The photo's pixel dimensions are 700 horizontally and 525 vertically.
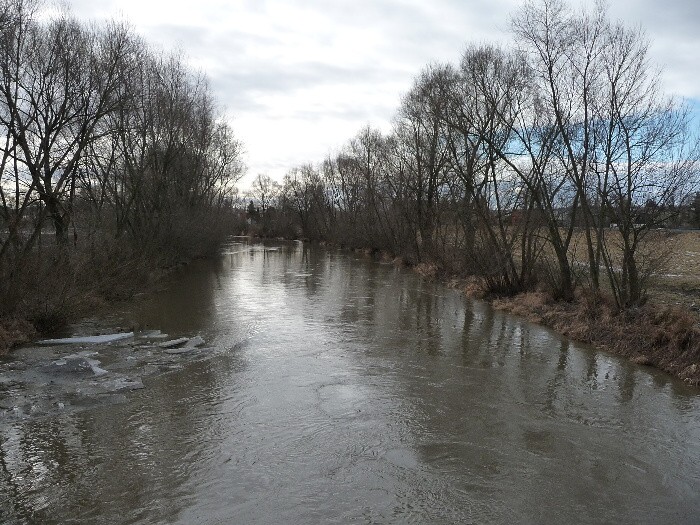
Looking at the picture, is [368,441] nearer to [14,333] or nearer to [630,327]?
[630,327]

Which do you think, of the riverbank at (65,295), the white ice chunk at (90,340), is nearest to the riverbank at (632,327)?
the white ice chunk at (90,340)

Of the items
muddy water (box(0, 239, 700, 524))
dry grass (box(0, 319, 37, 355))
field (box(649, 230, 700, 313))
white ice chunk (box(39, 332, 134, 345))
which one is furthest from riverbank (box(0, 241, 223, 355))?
field (box(649, 230, 700, 313))

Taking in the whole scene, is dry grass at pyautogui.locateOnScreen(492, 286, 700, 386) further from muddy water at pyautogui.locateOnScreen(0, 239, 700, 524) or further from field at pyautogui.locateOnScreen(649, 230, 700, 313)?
field at pyautogui.locateOnScreen(649, 230, 700, 313)

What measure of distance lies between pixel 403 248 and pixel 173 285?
16.4 meters

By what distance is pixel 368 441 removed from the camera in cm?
732

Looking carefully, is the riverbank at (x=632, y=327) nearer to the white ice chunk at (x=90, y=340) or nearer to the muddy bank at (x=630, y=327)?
the muddy bank at (x=630, y=327)

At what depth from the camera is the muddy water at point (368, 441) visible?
5680mm

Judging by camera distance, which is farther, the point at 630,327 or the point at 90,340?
the point at 630,327

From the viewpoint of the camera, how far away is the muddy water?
18.6 ft

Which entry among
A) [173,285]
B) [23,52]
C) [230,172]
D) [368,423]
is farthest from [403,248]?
[368,423]

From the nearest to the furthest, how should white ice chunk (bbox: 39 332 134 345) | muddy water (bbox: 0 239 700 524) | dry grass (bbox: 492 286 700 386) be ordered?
muddy water (bbox: 0 239 700 524)
dry grass (bbox: 492 286 700 386)
white ice chunk (bbox: 39 332 134 345)

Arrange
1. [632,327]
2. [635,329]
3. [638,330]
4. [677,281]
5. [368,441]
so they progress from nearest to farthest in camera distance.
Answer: [368,441], [638,330], [635,329], [632,327], [677,281]

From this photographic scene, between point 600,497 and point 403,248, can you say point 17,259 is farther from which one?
point 403,248

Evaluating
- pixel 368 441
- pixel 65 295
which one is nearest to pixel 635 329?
pixel 368 441
